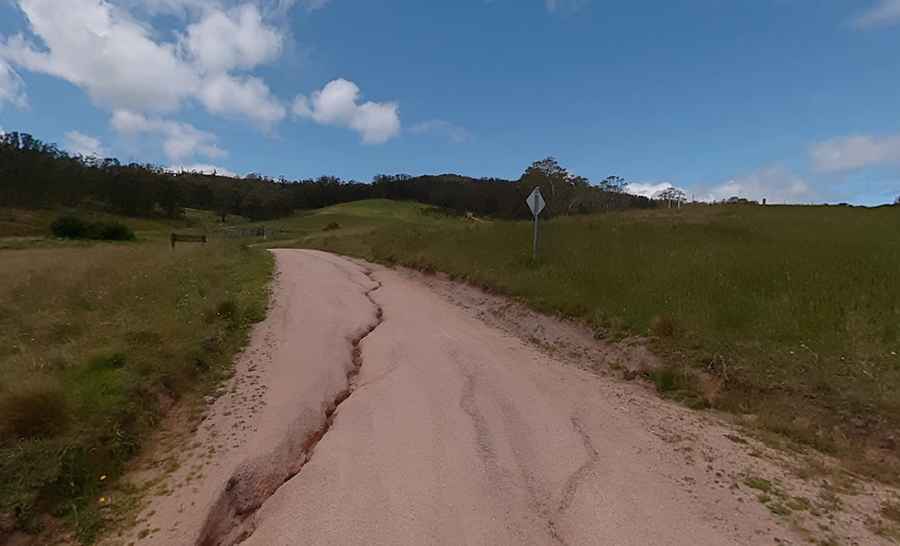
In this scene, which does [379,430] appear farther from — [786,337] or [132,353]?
[786,337]

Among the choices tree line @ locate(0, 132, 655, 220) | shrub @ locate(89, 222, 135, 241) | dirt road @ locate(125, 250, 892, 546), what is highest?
tree line @ locate(0, 132, 655, 220)

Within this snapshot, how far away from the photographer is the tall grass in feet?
14.9

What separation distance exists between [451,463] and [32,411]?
165 inches

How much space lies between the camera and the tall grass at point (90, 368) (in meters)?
4.53

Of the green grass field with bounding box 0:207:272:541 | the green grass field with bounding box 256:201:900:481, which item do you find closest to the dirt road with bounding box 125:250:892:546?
the green grass field with bounding box 0:207:272:541

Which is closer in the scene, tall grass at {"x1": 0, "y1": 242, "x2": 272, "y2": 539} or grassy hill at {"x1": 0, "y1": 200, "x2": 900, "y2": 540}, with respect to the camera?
tall grass at {"x1": 0, "y1": 242, "x2": 272, "y2": 539}

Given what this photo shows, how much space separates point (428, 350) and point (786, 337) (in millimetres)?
6440

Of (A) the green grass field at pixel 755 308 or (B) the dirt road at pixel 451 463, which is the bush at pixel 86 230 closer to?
(A) the green grass field at pixel 755 308

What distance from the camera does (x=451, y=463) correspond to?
16.6 ft

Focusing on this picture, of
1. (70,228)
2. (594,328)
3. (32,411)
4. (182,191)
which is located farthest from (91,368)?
(182,191)

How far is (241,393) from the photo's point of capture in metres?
7.02

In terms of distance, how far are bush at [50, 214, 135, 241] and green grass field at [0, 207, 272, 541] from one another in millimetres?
45664

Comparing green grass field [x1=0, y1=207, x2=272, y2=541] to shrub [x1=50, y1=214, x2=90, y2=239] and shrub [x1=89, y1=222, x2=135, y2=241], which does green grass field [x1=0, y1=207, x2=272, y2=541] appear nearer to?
shrub [x1=89, y1=222, x2=135, y2=241]

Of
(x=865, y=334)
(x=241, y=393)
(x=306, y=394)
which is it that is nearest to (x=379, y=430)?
(x=306, y=394)
